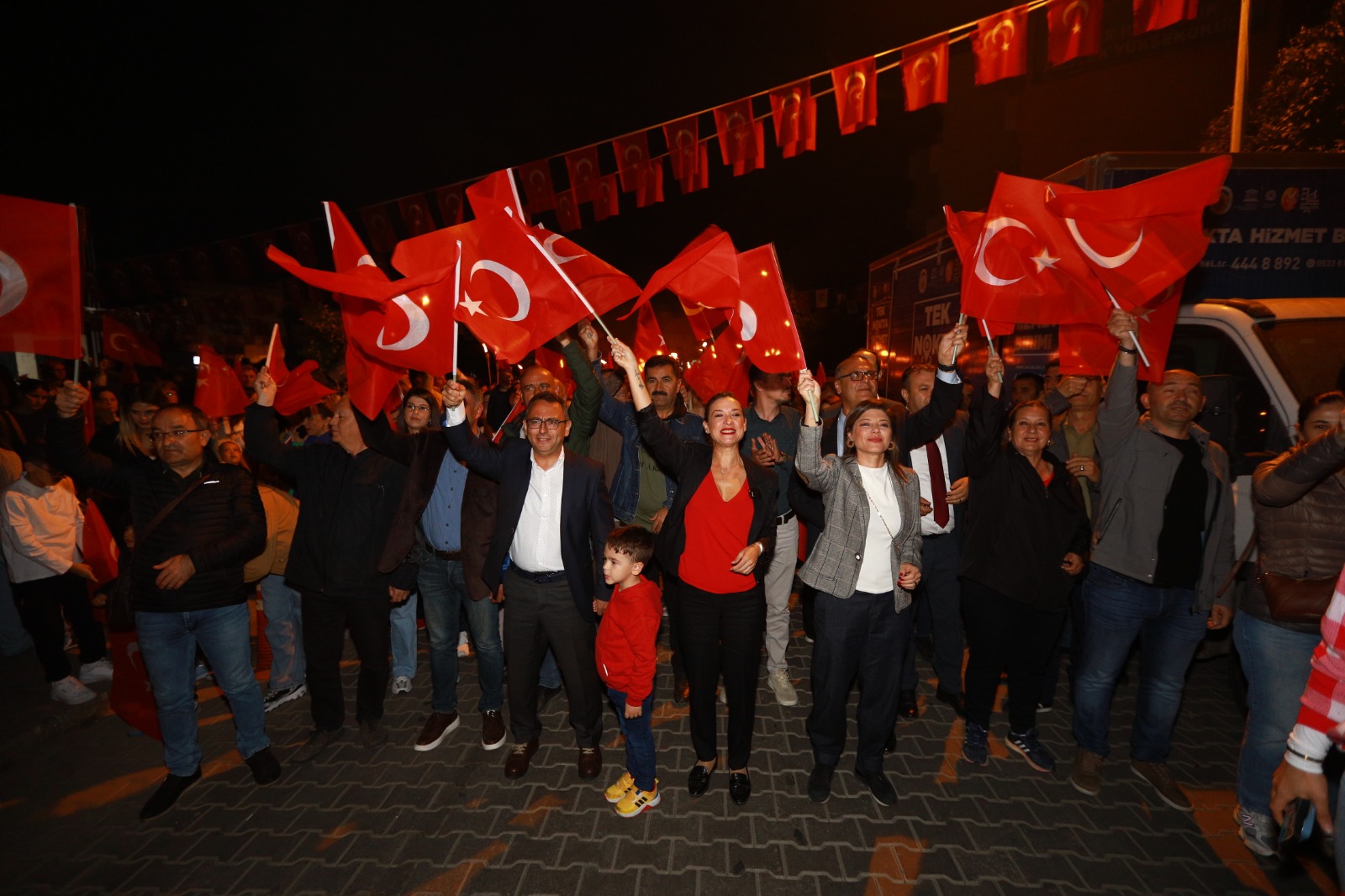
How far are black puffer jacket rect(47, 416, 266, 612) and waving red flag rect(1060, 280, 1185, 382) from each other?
5.61m

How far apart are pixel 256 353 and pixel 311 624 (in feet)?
87.4

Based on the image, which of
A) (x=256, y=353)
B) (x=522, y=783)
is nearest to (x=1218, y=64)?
(x=522, y=783)

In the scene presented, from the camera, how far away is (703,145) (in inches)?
399

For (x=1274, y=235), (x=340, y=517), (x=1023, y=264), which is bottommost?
(x=340, y=517)

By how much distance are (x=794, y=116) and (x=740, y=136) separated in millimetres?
992

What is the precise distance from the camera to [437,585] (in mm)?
4734

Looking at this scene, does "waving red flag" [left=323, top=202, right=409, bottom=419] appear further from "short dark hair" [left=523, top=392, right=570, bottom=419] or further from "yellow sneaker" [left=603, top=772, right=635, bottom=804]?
"yellow sneaker" [left=603, top=772, right=635, bottom=804]

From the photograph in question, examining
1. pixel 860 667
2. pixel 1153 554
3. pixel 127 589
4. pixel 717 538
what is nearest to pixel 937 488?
pixel 1153 554

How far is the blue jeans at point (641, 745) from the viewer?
3.72 m

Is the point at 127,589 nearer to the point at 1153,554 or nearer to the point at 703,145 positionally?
the point at 1153,554

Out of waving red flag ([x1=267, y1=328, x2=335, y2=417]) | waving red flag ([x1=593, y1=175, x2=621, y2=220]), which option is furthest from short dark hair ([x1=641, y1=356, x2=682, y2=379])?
waving red flag ([x1=593, y1=175, x2=621, y2=220])

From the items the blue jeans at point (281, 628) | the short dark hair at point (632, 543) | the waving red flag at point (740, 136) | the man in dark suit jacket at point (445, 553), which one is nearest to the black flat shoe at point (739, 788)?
the short dark hair at point (632, 543)

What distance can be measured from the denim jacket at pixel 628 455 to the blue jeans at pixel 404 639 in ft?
6.40

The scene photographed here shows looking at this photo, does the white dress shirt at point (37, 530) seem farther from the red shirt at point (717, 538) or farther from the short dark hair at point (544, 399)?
the red shirt at point (717, 538)
